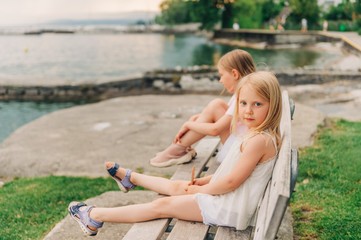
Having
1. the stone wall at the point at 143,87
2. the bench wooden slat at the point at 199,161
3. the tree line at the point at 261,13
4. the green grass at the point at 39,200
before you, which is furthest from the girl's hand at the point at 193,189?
the tree line at the point at 261,13

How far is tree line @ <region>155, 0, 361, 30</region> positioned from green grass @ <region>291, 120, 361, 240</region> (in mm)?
42163

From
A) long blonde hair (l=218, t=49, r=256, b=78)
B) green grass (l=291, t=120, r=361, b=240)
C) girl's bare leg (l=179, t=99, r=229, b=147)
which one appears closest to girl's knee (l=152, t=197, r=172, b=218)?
girl's bare leg (l=179, t=99, r=229, b=147)

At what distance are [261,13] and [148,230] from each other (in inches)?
2246

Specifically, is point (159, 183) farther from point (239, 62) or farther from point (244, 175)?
point (239, 62)

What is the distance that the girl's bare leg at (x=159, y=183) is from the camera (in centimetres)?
271

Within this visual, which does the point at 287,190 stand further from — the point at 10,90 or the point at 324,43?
the point at 324,43

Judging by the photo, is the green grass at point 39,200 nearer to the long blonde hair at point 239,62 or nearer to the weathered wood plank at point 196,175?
the weathered wood plank at point 196,175

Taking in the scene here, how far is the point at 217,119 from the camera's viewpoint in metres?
3.43

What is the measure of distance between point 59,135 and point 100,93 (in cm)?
540

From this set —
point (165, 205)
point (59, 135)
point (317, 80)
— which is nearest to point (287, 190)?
point (165, 205)

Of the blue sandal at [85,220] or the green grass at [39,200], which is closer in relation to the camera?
the blue sandal at [85,220]

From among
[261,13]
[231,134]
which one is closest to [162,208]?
[231,134]

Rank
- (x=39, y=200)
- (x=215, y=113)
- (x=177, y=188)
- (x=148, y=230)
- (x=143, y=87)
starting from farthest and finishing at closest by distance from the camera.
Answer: (x=143, y=87) → (x=39, y=200) → (x=215, y=113) → (x=177, y=188) → (x=148, y=230)

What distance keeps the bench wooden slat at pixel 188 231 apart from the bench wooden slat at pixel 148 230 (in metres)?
0.08
